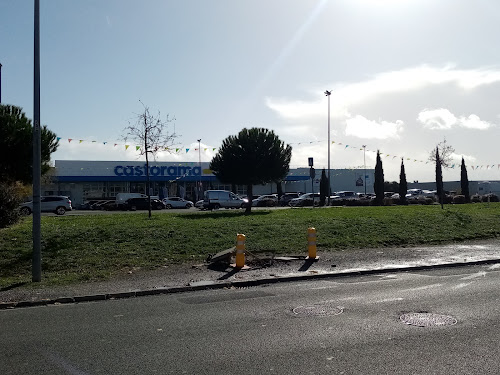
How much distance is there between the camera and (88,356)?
5.66 m

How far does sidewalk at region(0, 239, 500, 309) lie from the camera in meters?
10.0

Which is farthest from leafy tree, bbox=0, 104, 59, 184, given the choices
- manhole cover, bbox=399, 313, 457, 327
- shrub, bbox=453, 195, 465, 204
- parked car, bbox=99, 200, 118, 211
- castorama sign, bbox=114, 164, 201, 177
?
shrub, bbox=453, 195, 465, 204

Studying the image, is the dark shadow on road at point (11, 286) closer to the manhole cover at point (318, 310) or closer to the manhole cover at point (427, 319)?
the manhole cover at point (318, 310)

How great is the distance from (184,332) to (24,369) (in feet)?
6.94

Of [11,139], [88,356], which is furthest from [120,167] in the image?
[88,356]

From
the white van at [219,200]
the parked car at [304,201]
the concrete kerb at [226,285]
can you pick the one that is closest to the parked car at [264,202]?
the parked car at [304,201]

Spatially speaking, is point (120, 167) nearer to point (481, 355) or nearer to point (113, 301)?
point (113, 301)

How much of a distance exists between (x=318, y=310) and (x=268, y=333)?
162cm

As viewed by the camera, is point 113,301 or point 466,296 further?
point 113,301

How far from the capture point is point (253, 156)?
33.9m

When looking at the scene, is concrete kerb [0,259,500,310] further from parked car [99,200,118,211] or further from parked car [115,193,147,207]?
parked car [99,200,118,211]

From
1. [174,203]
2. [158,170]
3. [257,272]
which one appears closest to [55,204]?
[174,203]

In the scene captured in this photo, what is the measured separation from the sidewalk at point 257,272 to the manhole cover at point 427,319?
179 inches

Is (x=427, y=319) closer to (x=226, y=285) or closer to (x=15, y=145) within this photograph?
(x=226, y=285)
